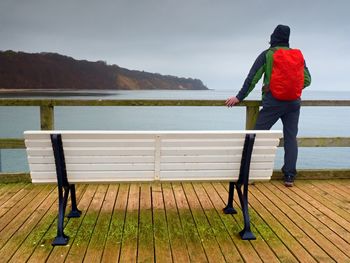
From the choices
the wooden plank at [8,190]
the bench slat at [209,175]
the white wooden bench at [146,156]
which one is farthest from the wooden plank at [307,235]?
the wooden plank at [8,190]

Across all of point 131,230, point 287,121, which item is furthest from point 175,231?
point 287,121

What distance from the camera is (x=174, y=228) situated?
3.04m

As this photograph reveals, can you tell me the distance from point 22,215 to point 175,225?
1.52m

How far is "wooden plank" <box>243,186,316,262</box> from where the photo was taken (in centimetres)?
263

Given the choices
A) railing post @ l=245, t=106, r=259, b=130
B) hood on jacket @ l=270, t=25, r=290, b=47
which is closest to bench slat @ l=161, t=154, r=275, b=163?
railing post @ l=245, t=106, r=259, b=130

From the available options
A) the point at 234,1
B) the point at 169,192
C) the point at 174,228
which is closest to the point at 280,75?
the point at 169,192

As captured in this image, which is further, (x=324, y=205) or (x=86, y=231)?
(x=324, y=205)

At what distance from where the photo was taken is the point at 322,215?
11.3 feet

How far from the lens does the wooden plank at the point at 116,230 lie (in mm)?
2539

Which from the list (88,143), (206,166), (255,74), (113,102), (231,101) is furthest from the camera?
(113,102)

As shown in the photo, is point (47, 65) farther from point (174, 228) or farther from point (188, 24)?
point (174, 228)

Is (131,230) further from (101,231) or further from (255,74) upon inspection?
(255,74)

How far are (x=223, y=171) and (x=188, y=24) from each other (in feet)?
470

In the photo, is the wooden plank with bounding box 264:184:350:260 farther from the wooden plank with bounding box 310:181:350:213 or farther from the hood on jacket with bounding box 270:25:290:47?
the hood on jacket with bounding box 270:25:290:47
